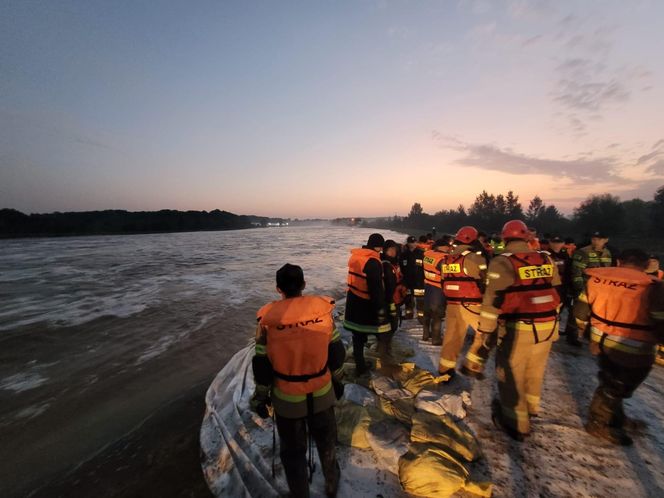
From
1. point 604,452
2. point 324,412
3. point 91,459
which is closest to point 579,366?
point 604,452

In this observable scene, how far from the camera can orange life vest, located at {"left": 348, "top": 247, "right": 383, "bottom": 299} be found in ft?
14.6

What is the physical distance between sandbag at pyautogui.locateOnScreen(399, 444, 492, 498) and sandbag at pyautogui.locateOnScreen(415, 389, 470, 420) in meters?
0.74

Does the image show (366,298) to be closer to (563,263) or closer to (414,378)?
(414,378)

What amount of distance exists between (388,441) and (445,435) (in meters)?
0.63

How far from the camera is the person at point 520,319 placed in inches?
123

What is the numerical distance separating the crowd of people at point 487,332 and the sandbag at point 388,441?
0.58 m

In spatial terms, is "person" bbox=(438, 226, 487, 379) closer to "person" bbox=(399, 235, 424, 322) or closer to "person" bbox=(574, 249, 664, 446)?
"person" bbox=(574, 249, 664, 446)

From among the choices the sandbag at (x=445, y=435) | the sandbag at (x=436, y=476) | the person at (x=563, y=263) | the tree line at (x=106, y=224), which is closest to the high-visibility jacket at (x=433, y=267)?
the sandbag at (x=445, y=435)

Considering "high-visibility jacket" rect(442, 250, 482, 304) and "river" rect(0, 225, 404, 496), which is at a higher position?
"high-visibility jacket" rect(442, 250, 482, 304)

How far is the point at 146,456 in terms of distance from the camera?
14.6 ft

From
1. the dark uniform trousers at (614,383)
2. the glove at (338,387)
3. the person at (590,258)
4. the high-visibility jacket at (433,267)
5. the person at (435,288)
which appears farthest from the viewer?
the person at (590,258)

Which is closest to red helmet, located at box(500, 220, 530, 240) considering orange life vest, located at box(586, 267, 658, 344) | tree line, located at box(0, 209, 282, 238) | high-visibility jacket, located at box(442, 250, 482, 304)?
orange life vest, located at box(586, 267, 658, 344)

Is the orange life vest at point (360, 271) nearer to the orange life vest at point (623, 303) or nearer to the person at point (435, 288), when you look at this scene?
the person at point (435, 288)

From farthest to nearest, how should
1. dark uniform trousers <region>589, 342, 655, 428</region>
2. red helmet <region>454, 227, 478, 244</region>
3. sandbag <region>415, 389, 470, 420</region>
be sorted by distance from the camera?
red helmet <region>454, 227, 478, 244</region>, sandbag <region>415, 389, 470, 420</region>, dark uniform trousers <region>589, 342, 655, 428</region>
